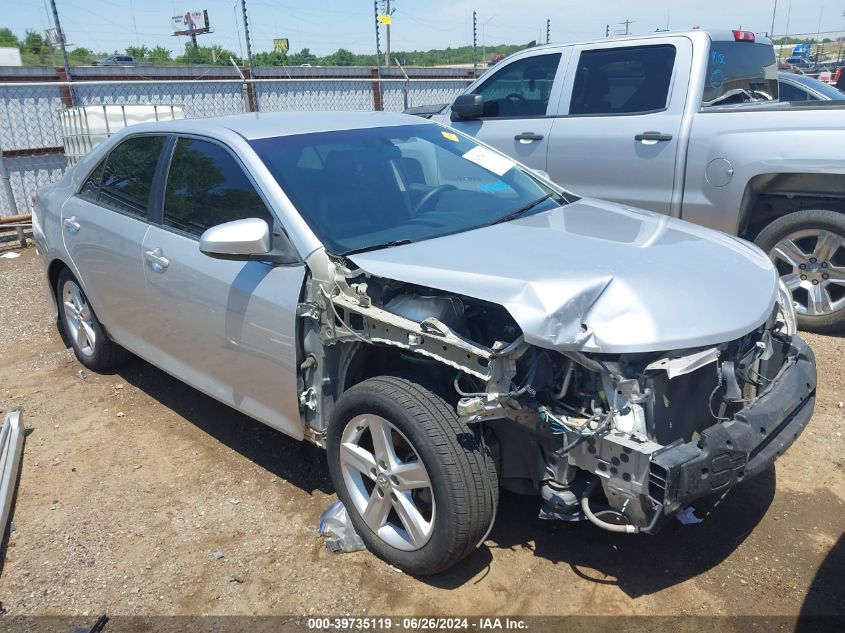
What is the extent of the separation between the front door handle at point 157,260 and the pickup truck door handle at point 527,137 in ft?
11.8

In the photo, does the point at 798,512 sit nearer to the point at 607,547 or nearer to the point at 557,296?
the point at 607,547

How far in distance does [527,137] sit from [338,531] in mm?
4182

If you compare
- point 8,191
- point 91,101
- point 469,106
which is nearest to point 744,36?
point 469,106

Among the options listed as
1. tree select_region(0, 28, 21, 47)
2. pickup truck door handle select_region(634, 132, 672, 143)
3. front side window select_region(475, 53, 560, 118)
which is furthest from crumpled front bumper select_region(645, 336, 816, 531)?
tree select_region(0, 28, 21, 47)

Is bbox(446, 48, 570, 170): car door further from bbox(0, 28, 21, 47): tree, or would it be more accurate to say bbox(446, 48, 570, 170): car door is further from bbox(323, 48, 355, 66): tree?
bbox(0, 28, 21, 47): tree

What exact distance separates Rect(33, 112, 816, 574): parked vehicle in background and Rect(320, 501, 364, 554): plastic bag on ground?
0.34ft

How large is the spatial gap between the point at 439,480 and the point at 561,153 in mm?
4131

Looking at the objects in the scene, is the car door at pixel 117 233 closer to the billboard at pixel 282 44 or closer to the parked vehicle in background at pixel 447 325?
the parked vehicle in background at pixel 447 325

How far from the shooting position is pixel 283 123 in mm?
3756

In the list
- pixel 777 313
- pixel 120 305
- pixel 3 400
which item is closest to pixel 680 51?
pixel 777 313

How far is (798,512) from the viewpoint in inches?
127

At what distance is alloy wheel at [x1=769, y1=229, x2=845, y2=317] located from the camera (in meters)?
4.98

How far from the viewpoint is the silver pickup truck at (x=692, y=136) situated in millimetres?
4969

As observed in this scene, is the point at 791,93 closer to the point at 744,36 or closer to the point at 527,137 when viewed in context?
the point at 744,36
